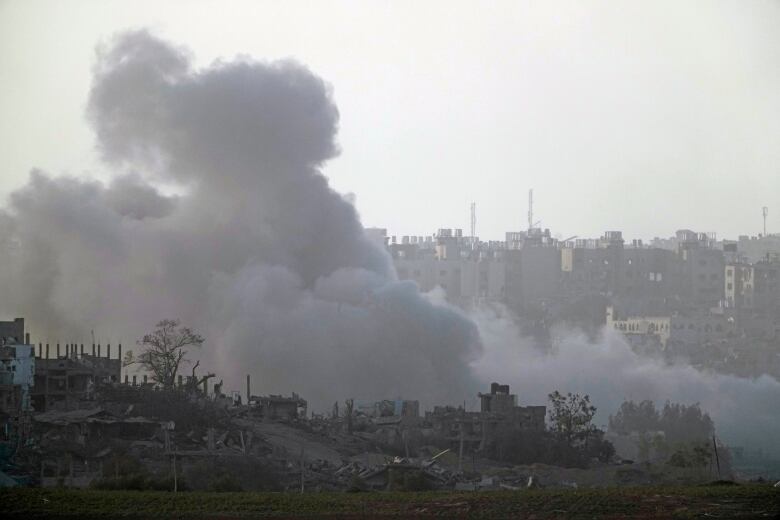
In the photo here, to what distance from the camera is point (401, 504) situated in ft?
140

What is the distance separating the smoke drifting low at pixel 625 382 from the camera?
70.0m

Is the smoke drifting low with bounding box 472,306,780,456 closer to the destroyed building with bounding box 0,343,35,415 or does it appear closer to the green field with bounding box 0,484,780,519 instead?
the destroyed building with bounding box 0,343,35,415

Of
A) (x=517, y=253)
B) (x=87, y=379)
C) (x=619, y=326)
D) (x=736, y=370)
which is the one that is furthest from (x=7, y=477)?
(x=517, y=253)

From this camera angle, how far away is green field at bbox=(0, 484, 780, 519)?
4116 centimetres

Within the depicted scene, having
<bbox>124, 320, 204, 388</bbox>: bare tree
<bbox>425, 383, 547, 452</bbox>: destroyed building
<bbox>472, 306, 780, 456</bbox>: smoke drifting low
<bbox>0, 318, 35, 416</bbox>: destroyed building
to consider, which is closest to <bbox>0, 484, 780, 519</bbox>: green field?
<bbox>0, 318, 35, 416</bbox>: destroyed building

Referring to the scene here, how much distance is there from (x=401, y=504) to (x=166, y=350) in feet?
66.1

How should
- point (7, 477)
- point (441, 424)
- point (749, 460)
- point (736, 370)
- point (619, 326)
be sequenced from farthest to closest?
point (619, 326), point (736, 370), point (749, 460), point (441, 424), point (7, 477)

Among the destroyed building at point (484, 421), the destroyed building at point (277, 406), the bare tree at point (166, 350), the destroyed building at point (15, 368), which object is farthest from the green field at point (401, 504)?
the bare tree at point (166, 350)

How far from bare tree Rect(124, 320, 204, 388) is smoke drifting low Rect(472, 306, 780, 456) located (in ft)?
32.7

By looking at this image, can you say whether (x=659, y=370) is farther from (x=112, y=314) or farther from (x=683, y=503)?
(x=683, y=503)

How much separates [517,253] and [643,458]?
5044 cm

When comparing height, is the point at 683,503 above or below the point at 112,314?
below

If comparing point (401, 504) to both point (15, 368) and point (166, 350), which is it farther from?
point (166, 350)

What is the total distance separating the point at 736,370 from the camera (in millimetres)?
85000
